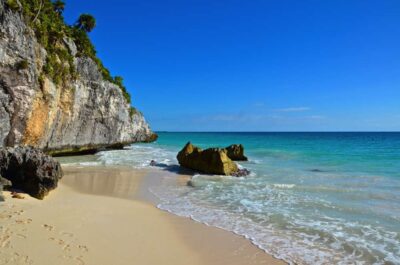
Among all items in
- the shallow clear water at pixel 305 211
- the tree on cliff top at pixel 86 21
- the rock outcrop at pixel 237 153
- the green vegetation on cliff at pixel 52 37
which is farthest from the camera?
the tree on cliff top at pixel 86 21

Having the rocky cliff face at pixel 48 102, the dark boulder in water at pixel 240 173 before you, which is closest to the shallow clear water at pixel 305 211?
the dark boulder in water at pixel 240 173

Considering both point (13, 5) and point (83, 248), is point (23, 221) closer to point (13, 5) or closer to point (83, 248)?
point (83, 248)

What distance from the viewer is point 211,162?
1991 cm

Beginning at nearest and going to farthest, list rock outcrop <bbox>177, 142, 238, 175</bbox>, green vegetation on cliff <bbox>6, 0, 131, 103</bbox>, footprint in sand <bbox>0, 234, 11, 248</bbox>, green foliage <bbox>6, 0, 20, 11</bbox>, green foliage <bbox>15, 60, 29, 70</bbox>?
footprint in sand <bbox>0, 234, 11, 248</bbox> → green foliage <bbox>6, 0, 20, 11</bbox> → green foliage <bbox>15, 60, 29, 70</bbox> → rock outcrop <bbox>177, 142, 238, 175</bbox> → green vegetation on cliff <bbox>6, 0, 131, 103</bbox>

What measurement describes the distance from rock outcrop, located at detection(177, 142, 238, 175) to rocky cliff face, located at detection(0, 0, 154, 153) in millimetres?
8827

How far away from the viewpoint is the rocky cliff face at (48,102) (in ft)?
57.3

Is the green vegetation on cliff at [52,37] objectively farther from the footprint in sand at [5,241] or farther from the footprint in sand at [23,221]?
the footprint in sand at [5,241]

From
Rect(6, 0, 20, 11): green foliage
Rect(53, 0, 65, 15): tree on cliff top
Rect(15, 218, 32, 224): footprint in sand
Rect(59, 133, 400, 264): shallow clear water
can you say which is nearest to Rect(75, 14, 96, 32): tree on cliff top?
Rect(53, 0, 65, 15): tree on cliff top

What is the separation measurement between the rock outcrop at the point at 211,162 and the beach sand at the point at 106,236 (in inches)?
327

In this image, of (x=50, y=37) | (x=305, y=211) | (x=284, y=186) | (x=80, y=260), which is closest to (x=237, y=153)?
(x=284, y=186)

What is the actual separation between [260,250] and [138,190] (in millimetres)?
7852

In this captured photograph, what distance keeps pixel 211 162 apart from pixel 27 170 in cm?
1086

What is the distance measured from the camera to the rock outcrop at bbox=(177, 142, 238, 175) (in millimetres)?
19516

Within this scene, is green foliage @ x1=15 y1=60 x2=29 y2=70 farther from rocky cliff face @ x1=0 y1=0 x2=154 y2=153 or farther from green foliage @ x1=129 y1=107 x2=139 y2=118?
green foliage @ x1=129 y1=107 x2=139 y2=118
